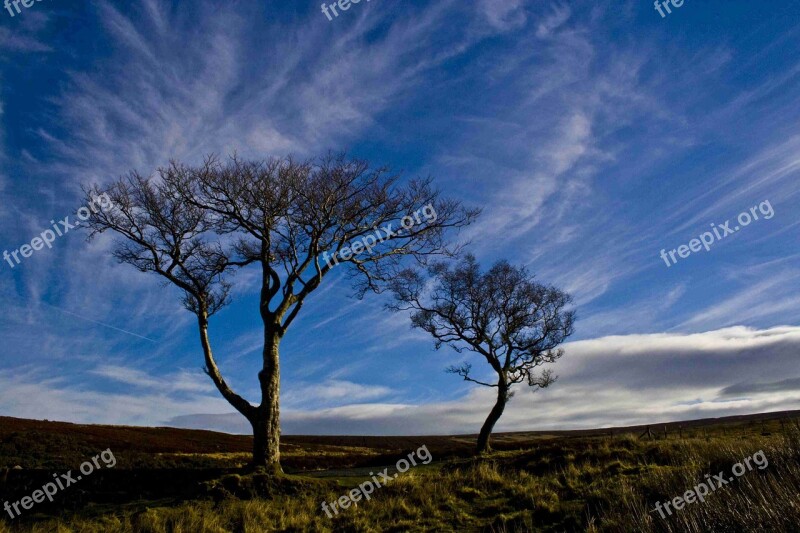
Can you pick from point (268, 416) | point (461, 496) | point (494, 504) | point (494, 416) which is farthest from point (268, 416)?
point (494, 416)

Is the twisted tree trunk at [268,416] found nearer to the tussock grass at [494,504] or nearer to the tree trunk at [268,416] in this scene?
the tree trunk at [268,416]

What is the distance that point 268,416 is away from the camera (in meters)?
17.3

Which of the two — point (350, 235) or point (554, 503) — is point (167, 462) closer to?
point (350, 235)

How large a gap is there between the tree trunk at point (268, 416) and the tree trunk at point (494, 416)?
662 inches

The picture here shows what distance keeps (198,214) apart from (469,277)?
60.5ft

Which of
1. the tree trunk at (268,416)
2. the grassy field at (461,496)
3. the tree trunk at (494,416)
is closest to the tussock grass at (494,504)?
the grassy field at (461,496)

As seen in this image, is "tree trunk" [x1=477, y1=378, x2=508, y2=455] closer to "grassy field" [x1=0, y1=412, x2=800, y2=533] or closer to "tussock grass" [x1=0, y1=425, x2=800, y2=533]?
"grassy field" [x1=0, y1=412, x2=800, y2=533]

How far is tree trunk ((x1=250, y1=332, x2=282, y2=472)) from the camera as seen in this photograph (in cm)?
1706

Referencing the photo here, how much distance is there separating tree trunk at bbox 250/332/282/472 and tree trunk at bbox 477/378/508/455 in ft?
55.1

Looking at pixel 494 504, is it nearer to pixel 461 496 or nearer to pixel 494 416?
pixel 461 496

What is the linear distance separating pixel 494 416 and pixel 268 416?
58.2ft

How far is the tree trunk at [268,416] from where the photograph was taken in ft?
56.0

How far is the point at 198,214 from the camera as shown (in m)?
20.2

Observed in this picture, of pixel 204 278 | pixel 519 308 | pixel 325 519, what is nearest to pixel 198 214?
pixel 204 278
